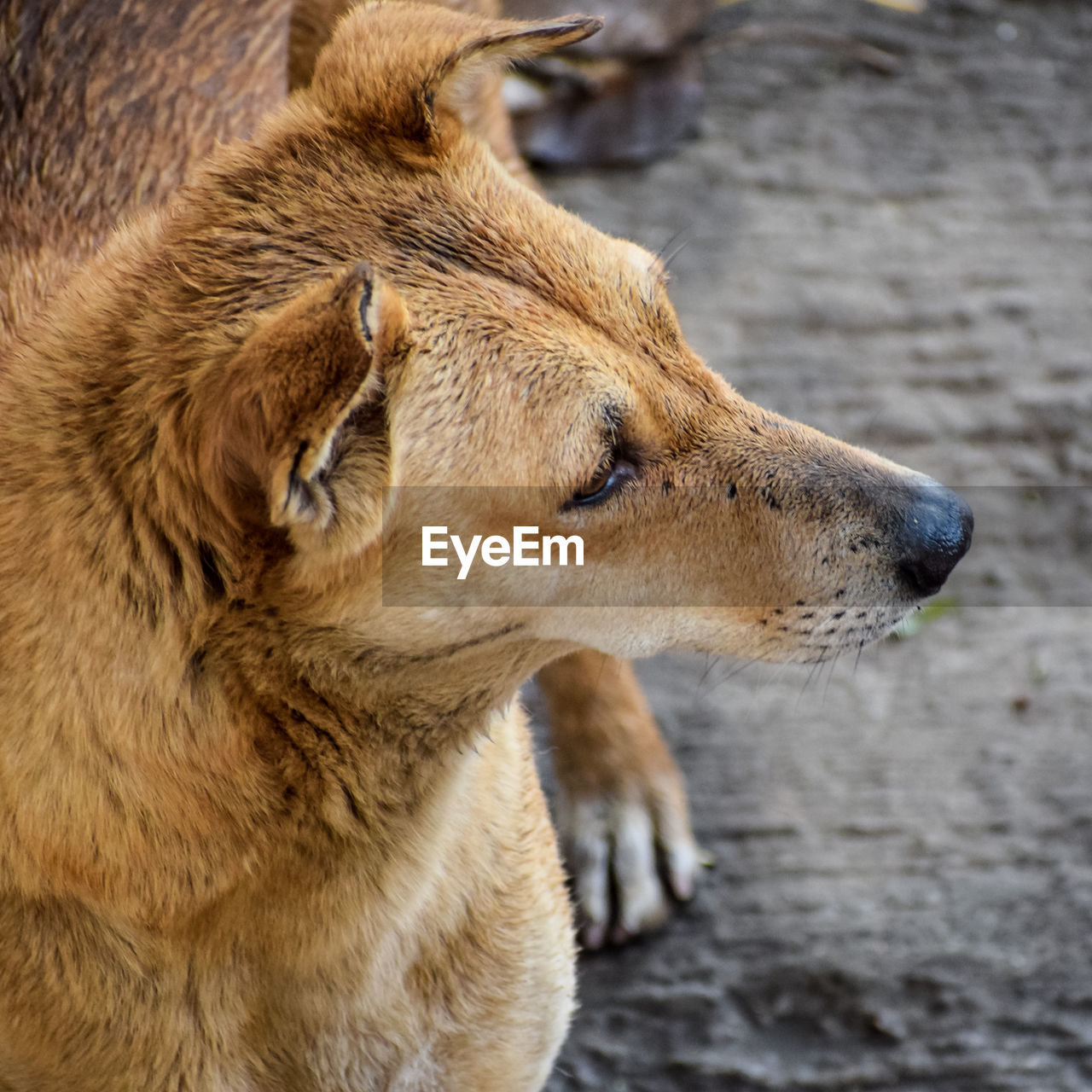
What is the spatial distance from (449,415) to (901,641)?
229 cm

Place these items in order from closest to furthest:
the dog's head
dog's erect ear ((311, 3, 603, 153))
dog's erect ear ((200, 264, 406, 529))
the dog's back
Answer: dog's erect ear ((200, 264, 406, 529))
the dog's head
dog's erect ear ((311, 3, 603, 153))
the dog's back

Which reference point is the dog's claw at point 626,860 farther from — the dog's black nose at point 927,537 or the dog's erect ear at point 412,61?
the dog's erect ear at point 412,61

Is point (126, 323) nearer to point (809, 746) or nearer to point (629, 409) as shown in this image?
point (629, 409)

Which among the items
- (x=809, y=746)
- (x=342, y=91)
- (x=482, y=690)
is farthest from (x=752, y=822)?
(x=342, y=91)

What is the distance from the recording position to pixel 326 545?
161 cm

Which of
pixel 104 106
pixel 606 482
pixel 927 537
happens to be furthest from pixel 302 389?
pixel 104 106

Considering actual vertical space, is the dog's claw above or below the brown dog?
below

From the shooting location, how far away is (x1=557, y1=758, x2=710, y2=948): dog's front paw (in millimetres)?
3129

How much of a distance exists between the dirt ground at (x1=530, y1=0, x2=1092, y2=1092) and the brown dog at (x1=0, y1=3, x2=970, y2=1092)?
568 mm

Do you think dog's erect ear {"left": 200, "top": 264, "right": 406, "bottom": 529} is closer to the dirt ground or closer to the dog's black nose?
the dog's black nose

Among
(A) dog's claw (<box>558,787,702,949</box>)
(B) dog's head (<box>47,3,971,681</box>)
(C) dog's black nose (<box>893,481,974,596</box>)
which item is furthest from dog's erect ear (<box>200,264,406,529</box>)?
(A) dog's claw (<box>558,787,702,949</box>)
